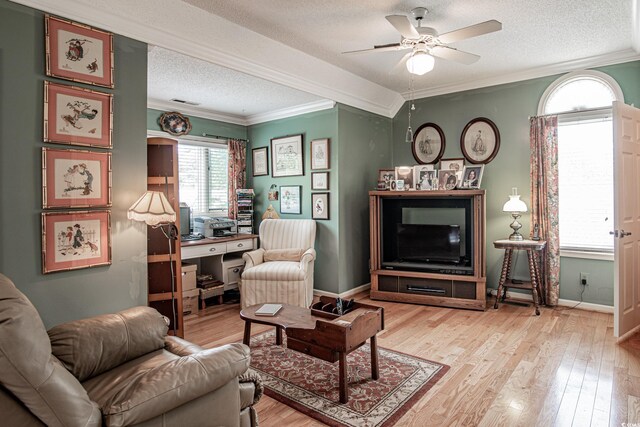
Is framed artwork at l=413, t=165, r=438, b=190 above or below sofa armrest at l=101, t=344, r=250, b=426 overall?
above

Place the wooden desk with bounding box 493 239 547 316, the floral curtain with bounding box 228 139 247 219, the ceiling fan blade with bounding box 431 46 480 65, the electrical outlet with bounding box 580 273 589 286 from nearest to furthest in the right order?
the ceiling fan blade with bounding box 431 46 480 65, the wooden desk with bounding box 493 239 547 316, the electrical outlet with bounding box 580 273 589 286, the floral curtain with bounding box 228 139 247 219

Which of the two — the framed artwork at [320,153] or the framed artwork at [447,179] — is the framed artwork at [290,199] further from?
the framed artwork at [447,179]

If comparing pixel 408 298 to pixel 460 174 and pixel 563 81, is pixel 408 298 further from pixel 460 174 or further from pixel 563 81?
pixel 563 81

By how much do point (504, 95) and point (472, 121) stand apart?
0.47m

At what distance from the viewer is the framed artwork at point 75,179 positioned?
7.80 feet

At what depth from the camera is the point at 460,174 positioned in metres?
4.68

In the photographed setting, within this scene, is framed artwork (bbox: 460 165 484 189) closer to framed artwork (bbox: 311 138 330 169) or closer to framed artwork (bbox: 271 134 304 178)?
framed artwork (bbox: 311 138 330 169)

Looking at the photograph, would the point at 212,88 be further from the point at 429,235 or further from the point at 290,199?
the point at 429,235

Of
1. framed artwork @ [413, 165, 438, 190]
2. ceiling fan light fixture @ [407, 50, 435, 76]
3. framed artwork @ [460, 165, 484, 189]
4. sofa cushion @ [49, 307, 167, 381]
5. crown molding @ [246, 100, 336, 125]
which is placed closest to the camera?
sofa cushion @ [49, 307, 167, 381]

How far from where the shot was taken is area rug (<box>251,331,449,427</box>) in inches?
91.0

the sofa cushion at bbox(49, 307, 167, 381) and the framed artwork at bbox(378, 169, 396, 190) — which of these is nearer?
the sofa cushion at bbox(49, 307, 167, 381)

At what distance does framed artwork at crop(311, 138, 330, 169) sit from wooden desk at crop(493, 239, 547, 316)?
7.56 feet

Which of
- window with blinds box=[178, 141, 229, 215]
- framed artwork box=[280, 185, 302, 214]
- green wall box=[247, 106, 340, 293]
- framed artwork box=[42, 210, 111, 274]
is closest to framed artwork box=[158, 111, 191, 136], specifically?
window with blinds box=[178, 141, 229, 215]

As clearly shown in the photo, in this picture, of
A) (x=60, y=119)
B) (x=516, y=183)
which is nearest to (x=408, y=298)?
(x=516, y=183)
